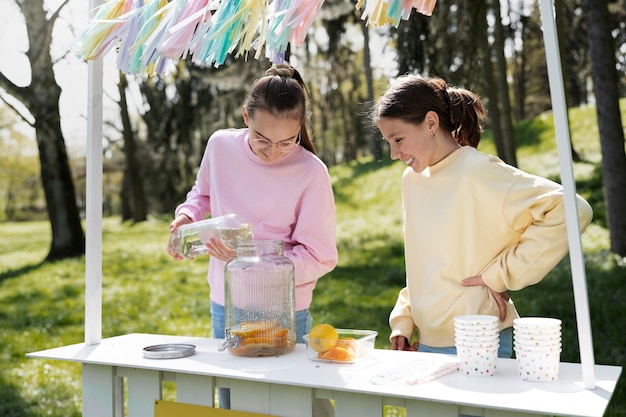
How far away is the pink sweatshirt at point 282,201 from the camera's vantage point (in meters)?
2.39

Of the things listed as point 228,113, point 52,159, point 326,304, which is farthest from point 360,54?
point 326,304

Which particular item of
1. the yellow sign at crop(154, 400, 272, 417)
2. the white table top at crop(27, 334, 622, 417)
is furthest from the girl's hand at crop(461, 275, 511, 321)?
the yellow sign at crop(154, 400, 272, 417)

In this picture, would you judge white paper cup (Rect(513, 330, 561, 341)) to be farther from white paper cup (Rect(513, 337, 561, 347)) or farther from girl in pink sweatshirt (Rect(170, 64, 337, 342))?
girl in pink sweatshirt (Rect(170, 64, 337, 342))

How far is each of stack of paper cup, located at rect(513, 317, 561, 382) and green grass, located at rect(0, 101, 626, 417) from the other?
2683 mm

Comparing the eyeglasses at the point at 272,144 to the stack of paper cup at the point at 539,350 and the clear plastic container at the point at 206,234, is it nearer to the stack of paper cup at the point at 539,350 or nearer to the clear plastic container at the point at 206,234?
the clear plastic container at the point at 206,234

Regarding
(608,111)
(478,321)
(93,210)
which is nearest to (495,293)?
(478,321)

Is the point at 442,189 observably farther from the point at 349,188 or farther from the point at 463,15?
the point at 349,188

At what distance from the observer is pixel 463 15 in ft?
25.7

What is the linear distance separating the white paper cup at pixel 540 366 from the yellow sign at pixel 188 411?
68 cm

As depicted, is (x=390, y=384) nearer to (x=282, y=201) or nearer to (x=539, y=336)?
(x=539, y=336)

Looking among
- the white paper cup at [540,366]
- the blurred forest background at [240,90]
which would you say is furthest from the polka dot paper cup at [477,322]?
the blurred forest background at [240,90]

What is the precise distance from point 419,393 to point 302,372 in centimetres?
35

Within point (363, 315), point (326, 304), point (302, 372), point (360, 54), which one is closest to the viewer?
point (302, 372)

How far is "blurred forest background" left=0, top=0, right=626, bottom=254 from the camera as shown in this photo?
6.83 metres
